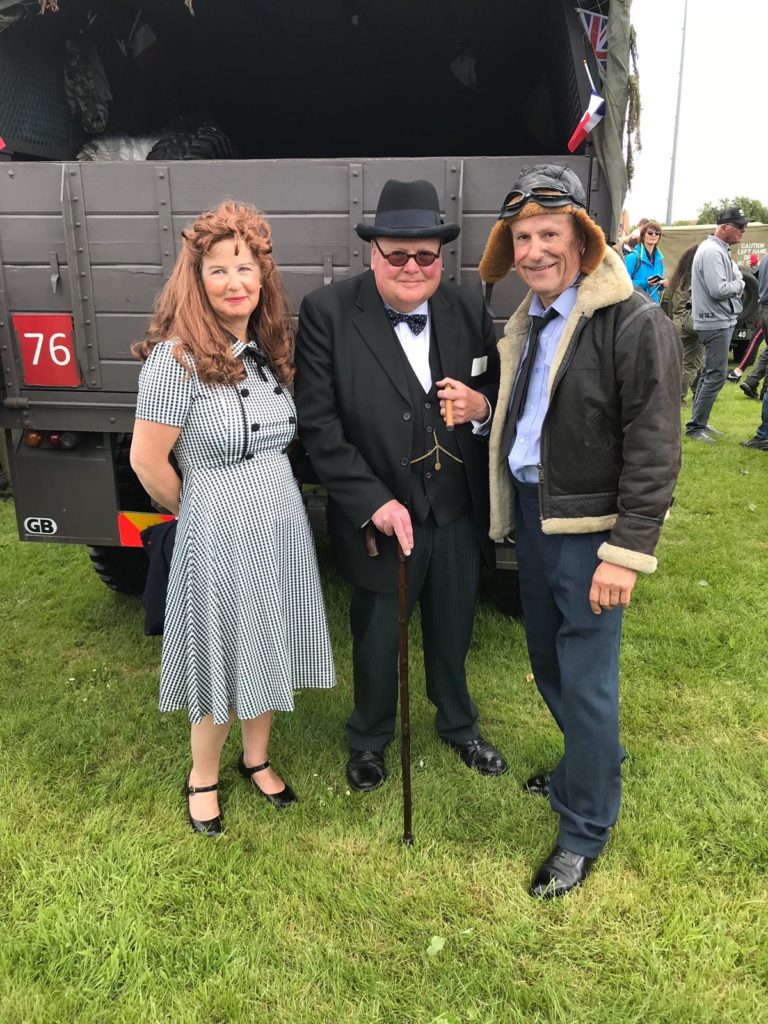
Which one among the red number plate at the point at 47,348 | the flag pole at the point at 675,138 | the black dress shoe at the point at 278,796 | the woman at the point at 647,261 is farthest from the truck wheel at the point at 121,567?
the flag pole at the point at 675,138

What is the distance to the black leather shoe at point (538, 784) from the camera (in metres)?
2.64

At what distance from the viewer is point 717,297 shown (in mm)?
7148

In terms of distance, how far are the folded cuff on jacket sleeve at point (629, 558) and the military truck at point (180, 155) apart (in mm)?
1217

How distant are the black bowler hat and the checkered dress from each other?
1.68 ft

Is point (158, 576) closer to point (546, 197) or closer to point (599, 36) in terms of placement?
point (546, 197)

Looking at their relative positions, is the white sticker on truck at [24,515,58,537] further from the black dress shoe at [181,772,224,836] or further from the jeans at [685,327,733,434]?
the jeans at [685,327,733,434]

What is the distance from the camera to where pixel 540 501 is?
2125 millimetres

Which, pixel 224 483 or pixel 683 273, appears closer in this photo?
pixel 224 483

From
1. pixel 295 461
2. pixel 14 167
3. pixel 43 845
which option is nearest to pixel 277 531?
pixel 295 461

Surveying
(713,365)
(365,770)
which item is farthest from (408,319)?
(713,365)

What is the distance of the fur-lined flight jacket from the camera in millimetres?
1883

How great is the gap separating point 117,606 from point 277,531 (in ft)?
6.97

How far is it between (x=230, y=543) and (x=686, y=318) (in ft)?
27.2

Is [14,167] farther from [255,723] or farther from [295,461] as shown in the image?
[255,723]
